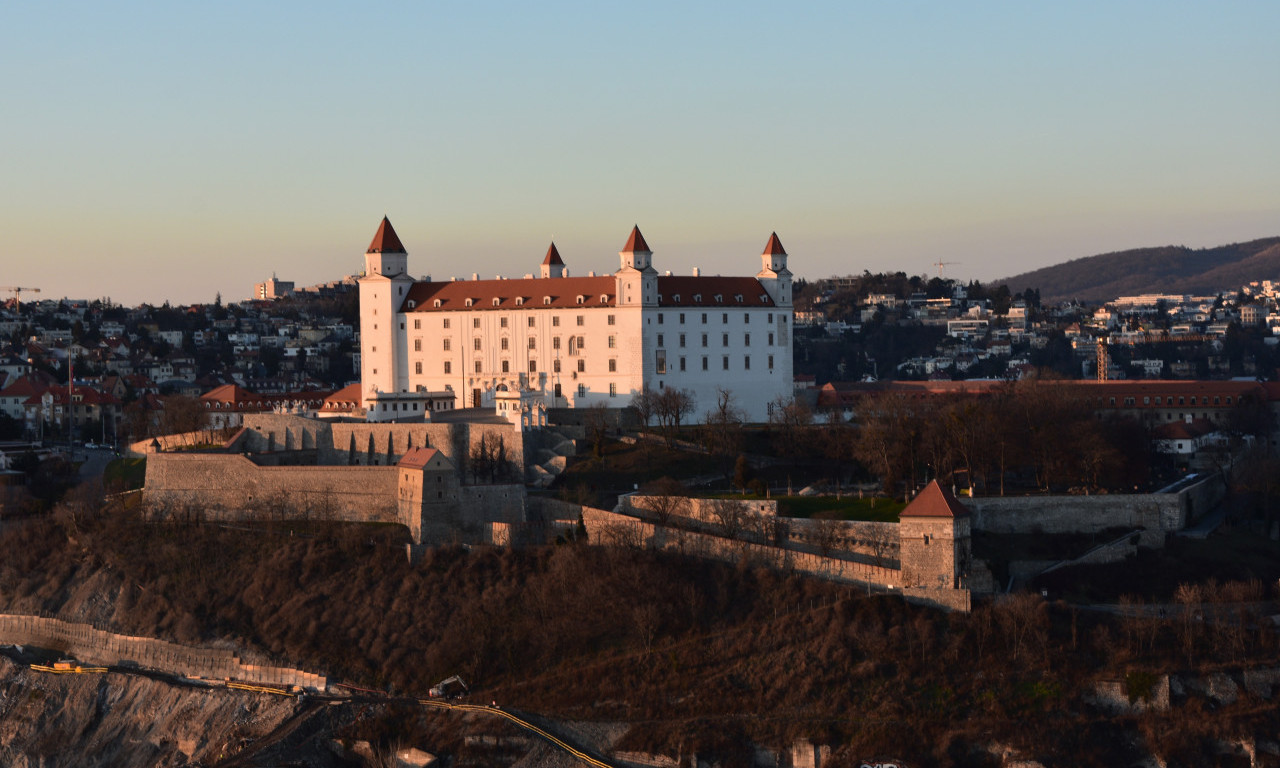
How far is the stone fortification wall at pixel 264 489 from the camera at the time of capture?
5788 cm

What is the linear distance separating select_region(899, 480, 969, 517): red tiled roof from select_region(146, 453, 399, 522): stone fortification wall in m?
18.7

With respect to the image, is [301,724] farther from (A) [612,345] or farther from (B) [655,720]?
(A) [612,345]

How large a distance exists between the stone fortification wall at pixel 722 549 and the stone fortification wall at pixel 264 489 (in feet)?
26.9

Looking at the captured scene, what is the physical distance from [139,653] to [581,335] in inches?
928

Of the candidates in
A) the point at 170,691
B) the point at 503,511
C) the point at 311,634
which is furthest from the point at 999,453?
the point at 170,691

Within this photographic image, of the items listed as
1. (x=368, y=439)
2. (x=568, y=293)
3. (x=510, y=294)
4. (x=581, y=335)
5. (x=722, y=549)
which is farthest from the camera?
(x=510, y=294)

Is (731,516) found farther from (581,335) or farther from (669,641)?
(581,335)

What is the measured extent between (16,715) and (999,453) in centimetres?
3234

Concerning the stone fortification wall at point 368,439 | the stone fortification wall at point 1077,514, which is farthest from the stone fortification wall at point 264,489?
the stone fortification wall at point 1077,514

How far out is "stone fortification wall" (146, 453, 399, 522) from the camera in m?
57.9

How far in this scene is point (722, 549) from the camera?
50.6 meters

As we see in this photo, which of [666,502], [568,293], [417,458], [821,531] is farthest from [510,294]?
[821,531]

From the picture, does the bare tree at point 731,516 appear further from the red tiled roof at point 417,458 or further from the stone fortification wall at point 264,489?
the stone fortification wall at point 264,489

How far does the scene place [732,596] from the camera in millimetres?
48812
